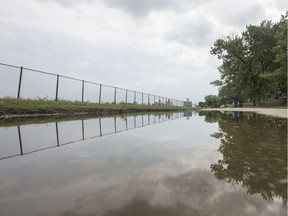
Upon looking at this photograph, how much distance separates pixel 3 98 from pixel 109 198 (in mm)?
11563

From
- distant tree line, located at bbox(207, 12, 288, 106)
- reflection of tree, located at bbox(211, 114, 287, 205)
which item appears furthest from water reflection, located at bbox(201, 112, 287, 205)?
distant tree line, located at bbox(207, 12, 288, 106)

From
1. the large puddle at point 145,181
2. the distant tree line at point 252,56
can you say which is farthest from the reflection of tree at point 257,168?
the distant tree line at point 252,56

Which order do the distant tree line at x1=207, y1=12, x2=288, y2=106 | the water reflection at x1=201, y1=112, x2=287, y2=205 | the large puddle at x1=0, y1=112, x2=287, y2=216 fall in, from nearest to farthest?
the large puddle at x1=0, y1=112, x2=287, y2=216 → the water reflection at x1=201, y1=112, x2=287, y2=205 → the distant tree line at x1=207, y1=12, x2=288, y2=106

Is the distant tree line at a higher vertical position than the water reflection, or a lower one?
higher

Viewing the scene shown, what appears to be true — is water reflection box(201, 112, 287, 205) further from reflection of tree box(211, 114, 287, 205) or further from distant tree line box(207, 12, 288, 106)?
distant tree line box(207, 12, 288, 106)

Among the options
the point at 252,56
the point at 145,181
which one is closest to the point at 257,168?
the point at 145,181

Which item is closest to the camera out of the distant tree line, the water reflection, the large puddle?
the large puddle

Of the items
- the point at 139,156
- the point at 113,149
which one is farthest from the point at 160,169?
the point at 113,149

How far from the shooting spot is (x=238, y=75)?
3756cm

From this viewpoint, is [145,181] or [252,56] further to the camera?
[252,56]

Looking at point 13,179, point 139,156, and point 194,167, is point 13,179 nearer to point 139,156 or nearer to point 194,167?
point 139,156

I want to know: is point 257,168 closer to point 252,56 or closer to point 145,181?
point 145,181

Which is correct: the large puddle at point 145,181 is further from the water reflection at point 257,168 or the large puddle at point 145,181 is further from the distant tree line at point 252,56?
the distant tree line at point 252,56

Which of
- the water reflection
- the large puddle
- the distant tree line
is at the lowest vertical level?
the large puddle
